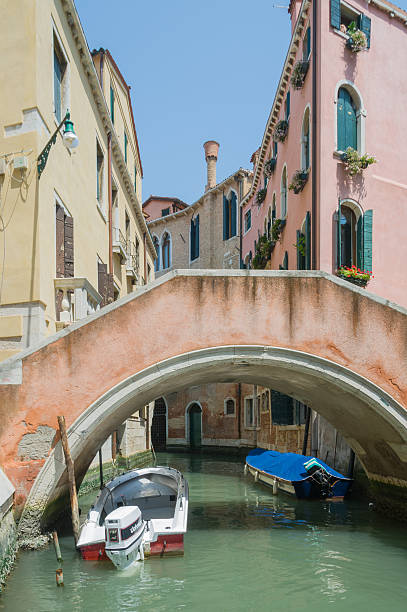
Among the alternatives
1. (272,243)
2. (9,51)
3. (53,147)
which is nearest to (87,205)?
(53,147)

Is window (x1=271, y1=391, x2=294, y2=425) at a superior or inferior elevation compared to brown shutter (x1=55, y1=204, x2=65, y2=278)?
inferior

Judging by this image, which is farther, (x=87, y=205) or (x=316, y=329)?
(x=87, y=205)

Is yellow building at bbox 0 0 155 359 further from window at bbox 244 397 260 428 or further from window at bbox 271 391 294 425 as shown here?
window at bbox 244 397 260 428

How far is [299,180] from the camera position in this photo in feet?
45.1

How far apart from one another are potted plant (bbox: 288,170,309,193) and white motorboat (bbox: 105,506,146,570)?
8.60m

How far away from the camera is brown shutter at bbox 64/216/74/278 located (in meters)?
9.84

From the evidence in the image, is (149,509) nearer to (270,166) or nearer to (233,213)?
(270,166)

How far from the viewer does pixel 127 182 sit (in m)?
17.0

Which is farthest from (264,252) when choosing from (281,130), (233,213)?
(233,213)

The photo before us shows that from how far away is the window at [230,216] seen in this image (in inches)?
1102

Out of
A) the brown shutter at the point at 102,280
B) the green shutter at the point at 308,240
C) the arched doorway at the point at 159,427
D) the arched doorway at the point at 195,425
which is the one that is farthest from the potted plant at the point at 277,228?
the arched doorway at the point at 159,427

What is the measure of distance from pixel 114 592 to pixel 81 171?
7403 millimetres

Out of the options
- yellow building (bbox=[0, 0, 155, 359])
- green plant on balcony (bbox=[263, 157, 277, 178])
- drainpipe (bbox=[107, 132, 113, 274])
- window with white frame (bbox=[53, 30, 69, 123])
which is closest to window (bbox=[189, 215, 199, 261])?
green plant on balcony (bbox=[263, 157, 277, 178])

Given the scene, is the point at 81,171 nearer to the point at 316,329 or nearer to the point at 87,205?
the point at 87,205
